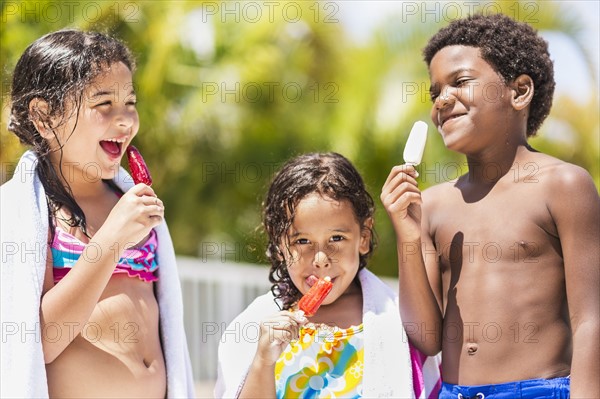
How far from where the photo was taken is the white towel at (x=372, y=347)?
3.27 meters

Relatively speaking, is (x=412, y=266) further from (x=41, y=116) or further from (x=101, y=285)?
(x=41, y=116)

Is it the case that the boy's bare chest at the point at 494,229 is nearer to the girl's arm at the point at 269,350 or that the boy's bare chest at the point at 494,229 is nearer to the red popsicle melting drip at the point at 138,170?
the girl's arm at the point at 269,350

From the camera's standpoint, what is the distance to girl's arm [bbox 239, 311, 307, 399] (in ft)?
10.1

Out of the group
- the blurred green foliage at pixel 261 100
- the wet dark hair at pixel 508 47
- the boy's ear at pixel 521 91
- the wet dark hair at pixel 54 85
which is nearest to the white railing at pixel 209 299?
the blurred green foliage at pixel 261 100

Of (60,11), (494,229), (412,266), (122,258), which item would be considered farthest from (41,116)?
(60,11)

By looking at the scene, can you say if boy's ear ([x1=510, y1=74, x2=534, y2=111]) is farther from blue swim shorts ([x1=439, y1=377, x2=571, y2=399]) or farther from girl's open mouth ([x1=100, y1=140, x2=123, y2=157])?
girl's open mouth ([x1=100, y1=140, x2=123, y2=157])

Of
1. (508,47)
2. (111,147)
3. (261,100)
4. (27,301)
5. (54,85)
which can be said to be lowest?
(261,100)

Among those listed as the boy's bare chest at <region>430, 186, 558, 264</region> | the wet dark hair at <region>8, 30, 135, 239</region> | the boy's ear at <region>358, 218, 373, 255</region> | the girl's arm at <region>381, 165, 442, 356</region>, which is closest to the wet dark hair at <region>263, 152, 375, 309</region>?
the boy's ear at <region>358, 218, 373, 255</region>

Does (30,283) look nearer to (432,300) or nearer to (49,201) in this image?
(49,201)

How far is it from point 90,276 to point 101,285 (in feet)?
0.18

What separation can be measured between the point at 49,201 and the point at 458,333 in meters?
Answer: 1.60

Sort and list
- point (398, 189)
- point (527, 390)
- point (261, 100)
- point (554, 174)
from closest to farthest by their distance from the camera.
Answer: point (527, 390)
point (554, 174)
point (398, 189)
point (261, 100)

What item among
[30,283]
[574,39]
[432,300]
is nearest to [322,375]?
[432,300]

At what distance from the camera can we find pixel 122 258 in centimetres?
329
